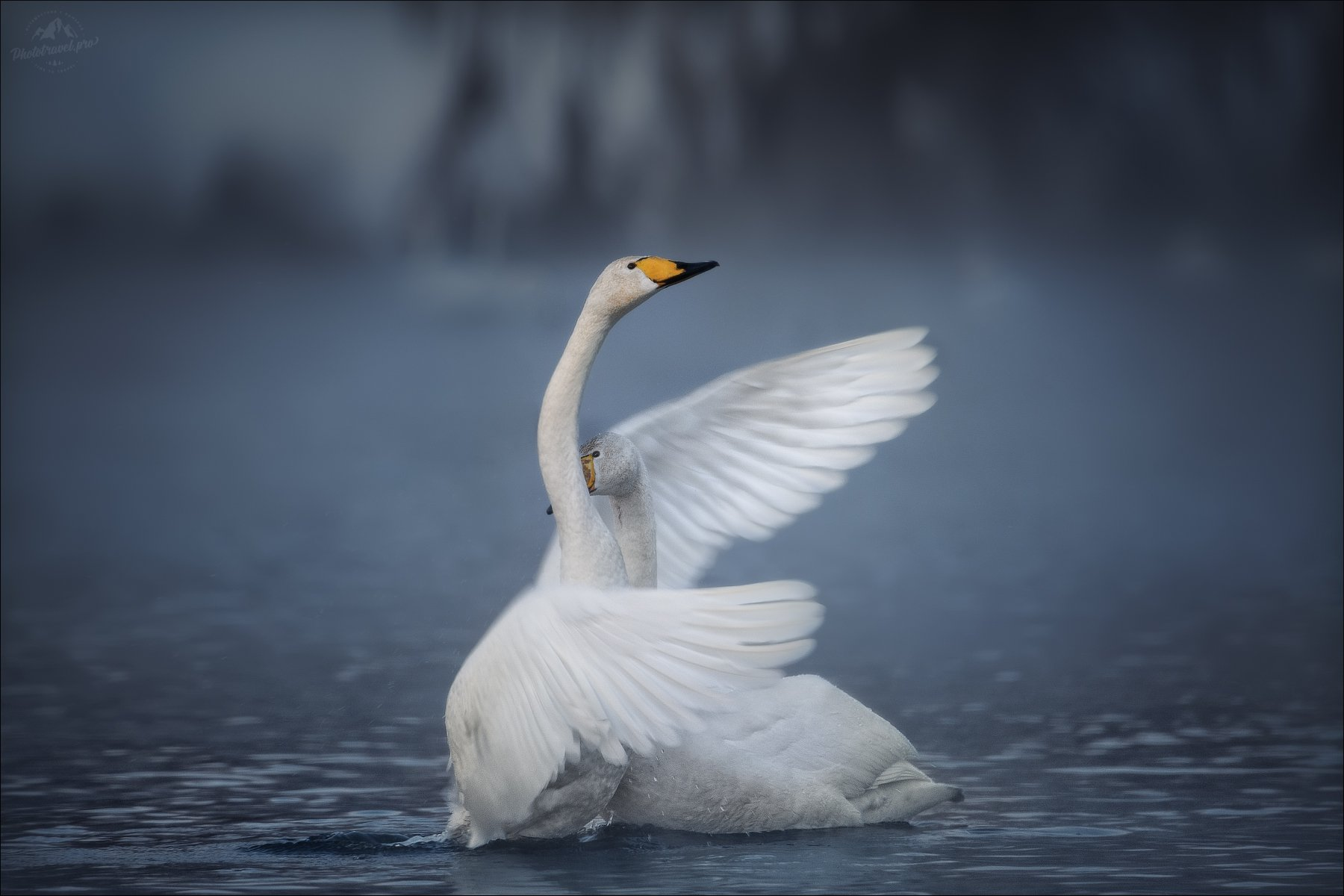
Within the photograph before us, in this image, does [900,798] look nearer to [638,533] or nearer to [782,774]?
[782,774]

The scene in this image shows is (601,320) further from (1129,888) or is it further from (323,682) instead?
(323,682)

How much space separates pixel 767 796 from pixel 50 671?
21.5ft

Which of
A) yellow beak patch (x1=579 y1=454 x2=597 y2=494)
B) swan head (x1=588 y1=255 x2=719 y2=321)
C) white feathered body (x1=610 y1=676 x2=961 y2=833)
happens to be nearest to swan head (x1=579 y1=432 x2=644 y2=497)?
yellow beak patch (x1=579 y1=454 x2=597 y2=494)

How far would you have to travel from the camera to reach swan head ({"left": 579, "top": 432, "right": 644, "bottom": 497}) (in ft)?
25.1

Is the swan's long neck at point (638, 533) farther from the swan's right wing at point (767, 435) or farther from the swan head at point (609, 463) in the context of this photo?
the swan's right wing at point (767, 435)

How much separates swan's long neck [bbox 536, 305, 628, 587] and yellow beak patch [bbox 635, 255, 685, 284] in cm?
26

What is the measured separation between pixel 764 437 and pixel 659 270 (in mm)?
1420

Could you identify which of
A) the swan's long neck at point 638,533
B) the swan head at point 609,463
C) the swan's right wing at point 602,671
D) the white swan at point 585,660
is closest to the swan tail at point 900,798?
the white swan at point 585,660

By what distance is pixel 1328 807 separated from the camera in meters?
7.99

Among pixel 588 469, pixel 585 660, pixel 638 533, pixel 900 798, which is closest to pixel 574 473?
pixel 588 469

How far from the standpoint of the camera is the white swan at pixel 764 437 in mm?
7859

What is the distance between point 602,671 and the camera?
614 centimetres

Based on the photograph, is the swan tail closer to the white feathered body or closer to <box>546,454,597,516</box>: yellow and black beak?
the white feathered body

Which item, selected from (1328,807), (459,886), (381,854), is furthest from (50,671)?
(1328,807)
